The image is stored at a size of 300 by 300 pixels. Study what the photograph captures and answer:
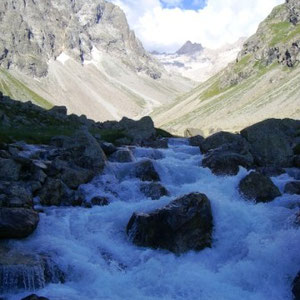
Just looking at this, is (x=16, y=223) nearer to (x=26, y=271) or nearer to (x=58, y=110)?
(x=26, y=271)

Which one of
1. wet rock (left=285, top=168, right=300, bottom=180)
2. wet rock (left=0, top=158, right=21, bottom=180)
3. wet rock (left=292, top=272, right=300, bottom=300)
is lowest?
wet rock (left=285, top=168, right=300, bottom=180)

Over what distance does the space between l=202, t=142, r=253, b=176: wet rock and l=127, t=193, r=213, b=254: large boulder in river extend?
11.3 meters

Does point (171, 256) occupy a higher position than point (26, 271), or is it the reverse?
point (26, 271)

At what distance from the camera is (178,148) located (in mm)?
49938

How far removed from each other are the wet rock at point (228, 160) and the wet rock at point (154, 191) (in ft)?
22.4

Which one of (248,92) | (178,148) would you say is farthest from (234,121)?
(178,148)

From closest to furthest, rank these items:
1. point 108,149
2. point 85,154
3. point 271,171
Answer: point 85,154, point 271,171, point 108,149

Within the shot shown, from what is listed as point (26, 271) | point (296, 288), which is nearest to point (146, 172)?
point (26, 271)

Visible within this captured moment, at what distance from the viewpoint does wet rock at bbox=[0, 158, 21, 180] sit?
2770 centimetres

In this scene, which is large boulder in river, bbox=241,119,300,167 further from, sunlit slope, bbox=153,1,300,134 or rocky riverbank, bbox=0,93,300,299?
sunlit slope, bbox=153,1,300,134

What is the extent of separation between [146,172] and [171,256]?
1280cm

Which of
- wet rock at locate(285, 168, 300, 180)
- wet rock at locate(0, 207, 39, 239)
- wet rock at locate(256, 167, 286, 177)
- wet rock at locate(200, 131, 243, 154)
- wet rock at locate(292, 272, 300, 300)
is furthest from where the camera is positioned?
wet rock at locate(200, 131, 243, 154)

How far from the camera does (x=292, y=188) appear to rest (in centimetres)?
2959

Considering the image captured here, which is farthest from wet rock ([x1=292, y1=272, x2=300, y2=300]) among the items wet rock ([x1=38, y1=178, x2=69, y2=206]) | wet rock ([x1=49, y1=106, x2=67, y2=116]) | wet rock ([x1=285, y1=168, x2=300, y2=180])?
wet rock ([x1=49, y1=106, x2=67, y2=116])
